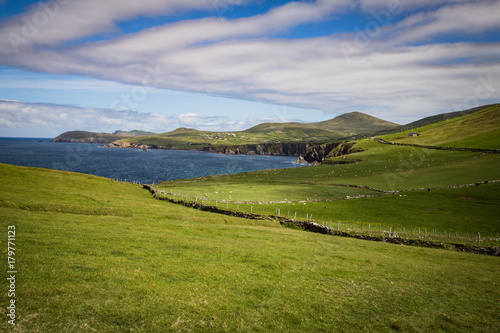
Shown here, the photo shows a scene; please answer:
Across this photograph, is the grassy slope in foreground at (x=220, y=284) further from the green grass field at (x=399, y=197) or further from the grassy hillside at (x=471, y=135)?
the grassy hillside at (x=471, y=135)

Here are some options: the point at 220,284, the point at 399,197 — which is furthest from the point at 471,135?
the point at 220,284

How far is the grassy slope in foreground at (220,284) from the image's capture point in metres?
14.8

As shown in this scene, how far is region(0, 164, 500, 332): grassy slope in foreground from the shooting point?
14812 mm

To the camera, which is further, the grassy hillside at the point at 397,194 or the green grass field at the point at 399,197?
the grassy hillside at the point at 397,194

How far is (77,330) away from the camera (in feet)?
42.5

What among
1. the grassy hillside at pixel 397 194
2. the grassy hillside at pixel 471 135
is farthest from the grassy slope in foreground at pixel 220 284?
the grassy hillside at pixel 471 135

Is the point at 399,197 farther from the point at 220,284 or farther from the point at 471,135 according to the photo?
the point at 471,135

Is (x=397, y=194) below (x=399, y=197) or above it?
above

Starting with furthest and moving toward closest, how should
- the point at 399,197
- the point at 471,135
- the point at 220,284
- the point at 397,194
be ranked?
the point at 471,135, the point at 397,194, the point at 399,197, the point at 220,284

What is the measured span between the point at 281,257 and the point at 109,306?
15.8 m

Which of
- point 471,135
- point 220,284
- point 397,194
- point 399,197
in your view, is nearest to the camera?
point 220,284

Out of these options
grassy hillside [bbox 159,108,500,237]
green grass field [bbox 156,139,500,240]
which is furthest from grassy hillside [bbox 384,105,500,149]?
green grass field [bbox 156,139,500,240]

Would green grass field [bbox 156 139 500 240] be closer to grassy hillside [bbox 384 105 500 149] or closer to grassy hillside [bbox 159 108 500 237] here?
grassy hillside [bbox 159 108 500 237]

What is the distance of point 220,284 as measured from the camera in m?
19.4
